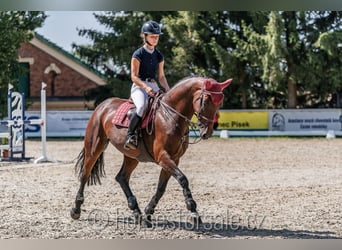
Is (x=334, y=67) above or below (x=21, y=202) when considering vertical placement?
above

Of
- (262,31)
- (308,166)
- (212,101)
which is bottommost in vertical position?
(308,166)

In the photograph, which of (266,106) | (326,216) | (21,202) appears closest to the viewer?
(326,216)

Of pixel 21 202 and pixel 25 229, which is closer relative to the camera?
pixel 25 229

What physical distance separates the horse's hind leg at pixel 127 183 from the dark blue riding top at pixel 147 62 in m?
1.05

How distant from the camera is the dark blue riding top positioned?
5.72m

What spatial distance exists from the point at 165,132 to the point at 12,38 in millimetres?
14438

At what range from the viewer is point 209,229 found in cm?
547

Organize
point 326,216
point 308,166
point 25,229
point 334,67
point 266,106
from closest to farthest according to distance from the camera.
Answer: point 25,229, point 326,216, point 308,166, point 334,67, point 266,106

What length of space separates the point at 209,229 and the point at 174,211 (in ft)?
3.54

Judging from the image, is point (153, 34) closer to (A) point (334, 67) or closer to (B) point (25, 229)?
(B) point (25, 229)

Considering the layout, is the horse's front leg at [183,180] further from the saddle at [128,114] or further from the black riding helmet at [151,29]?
the black riding helmet at [151,29]

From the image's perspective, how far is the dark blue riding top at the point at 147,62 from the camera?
5.72m

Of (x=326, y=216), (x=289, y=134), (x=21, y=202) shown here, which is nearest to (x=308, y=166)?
(x=326, y=216)

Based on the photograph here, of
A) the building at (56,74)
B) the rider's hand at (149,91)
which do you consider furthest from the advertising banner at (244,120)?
the rider's hand at (149,91)
